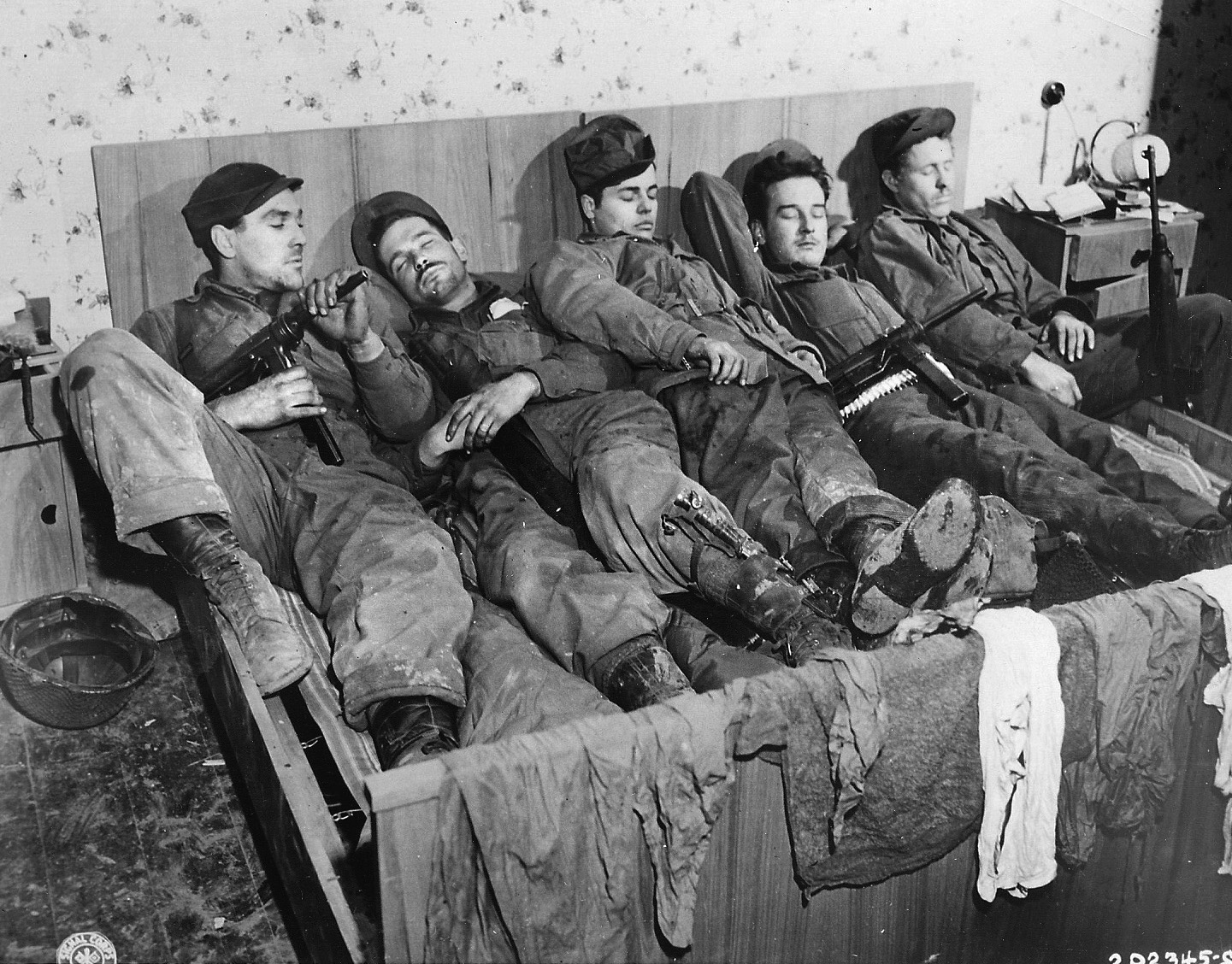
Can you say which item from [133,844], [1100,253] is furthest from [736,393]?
[1100,253]

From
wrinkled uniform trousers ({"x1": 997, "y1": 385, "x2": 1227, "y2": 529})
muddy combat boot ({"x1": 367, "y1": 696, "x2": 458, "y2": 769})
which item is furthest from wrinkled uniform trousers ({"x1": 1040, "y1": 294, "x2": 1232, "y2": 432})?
muddy combat boot ({"x1": 367, "y1": 696, "x2": 458, "y2": 769})

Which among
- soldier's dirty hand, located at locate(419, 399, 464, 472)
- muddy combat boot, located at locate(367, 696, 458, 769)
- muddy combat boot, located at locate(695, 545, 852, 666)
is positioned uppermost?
soldier's dirty hand, located at locate(419, 399, 464, 472)

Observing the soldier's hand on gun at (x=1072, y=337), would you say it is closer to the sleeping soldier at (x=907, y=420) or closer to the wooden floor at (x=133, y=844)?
the sleeping soldier at (x=907, y=420)

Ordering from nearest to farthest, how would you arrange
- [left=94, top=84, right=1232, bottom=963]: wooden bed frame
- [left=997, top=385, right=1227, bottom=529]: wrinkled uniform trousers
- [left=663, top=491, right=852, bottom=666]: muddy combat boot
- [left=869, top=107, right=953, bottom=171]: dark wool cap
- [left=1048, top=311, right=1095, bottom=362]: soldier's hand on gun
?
[left=94, top=84, right=1232, bottom=963]: wooden bed frame < [left=663, top=491, right=852, bottom=666]: muddy combat boot < [left=997, top=385, right=1227, bottom=529]: wrinkled uniform trousers < [left=1048, top=311, right=1095, bottom=362]: soldier's hand on gun < [left=869, top=107, right=953, bottom=171]: dark wool cap

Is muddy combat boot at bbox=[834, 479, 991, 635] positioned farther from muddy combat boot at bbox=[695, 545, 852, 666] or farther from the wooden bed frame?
the wooden bed frame

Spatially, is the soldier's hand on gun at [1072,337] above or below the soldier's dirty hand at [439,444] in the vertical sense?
above

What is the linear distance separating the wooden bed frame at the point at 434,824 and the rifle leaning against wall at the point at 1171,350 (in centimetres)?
7

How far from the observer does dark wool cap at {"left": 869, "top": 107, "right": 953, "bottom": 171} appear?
3156 mm

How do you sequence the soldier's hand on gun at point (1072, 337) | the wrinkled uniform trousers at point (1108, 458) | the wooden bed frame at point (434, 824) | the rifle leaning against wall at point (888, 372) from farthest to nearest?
the soldier's hand on gun at point (1072, 337) → the rifle leaning against wall at point (888, 372) → the wrinkled uniform trousers at point (1108, 458) → the wooden bed frame at point (434, 824)

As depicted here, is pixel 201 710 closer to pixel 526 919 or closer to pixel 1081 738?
pixel 526 919

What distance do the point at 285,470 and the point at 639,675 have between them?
2.80ft

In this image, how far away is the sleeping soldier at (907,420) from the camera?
2094mm

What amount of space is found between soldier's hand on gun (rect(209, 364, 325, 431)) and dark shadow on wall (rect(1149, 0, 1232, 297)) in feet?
8.90

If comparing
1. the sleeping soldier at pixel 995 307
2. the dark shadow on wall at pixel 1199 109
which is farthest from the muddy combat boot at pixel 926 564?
the dark shadow on wall at pixel 1199 109
